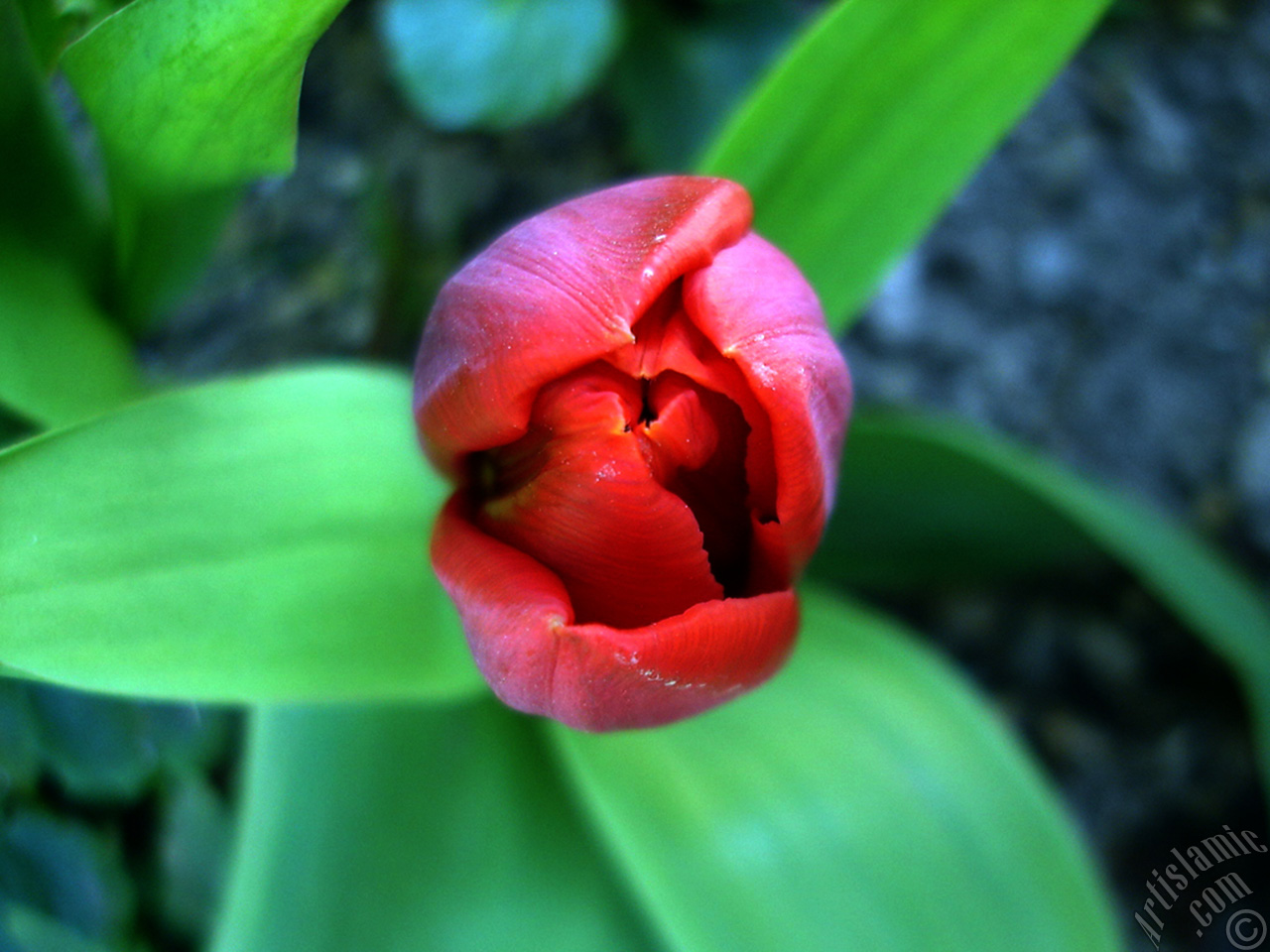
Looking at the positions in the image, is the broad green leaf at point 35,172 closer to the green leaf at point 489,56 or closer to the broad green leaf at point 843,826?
the green leaf at point 489,56

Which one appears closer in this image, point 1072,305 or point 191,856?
point 191,856

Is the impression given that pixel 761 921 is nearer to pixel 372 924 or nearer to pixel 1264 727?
pixel 372 924

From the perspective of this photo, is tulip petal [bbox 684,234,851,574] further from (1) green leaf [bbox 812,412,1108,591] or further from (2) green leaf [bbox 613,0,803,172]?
(2) green leaf [bbox 613,0,803,172]

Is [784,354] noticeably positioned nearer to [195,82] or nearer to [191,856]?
[195,82]

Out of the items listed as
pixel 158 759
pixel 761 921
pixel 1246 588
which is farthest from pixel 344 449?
pixel 1246 588

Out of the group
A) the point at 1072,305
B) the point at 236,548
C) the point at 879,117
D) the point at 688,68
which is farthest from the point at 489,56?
the point at 1072,305

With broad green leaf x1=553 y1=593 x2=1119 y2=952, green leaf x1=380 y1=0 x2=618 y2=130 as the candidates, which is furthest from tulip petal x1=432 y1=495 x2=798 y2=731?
green leaf x1=380 y1=0 x2=618 y2=130
